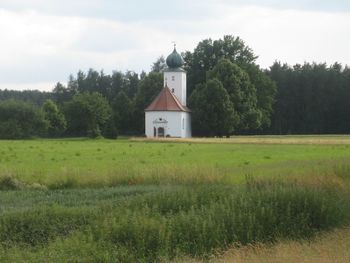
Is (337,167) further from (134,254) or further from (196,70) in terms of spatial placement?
(196,70)

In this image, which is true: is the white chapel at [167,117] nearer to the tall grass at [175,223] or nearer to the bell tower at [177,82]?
the bell tower at [177,82]

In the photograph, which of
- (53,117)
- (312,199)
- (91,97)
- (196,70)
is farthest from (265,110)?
(312,199)

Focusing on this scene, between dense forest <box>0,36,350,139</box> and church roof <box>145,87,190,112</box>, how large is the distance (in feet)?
7.51

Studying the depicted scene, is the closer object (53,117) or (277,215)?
(277,215)

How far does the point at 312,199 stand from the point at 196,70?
294ft

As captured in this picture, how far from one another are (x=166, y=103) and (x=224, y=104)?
11.8 meters

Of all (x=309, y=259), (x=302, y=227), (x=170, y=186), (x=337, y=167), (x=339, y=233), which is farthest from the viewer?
(x=337, y=167)

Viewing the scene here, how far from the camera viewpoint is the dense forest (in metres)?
92.4

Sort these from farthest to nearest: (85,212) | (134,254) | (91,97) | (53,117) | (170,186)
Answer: (53,117), (91,97), (170,186), (85,212), (134,254)

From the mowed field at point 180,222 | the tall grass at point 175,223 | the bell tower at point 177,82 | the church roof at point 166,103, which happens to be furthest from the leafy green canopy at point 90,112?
the tall grass at point 175,223

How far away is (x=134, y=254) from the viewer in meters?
15.1

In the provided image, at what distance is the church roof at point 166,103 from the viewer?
9669cm

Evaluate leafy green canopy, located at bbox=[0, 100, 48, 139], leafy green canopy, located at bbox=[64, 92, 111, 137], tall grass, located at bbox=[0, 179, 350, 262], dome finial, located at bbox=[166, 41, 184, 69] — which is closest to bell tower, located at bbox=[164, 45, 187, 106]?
dome finial, located at bbox=[166, 41, 184, 69]

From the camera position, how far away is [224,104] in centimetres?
8881
